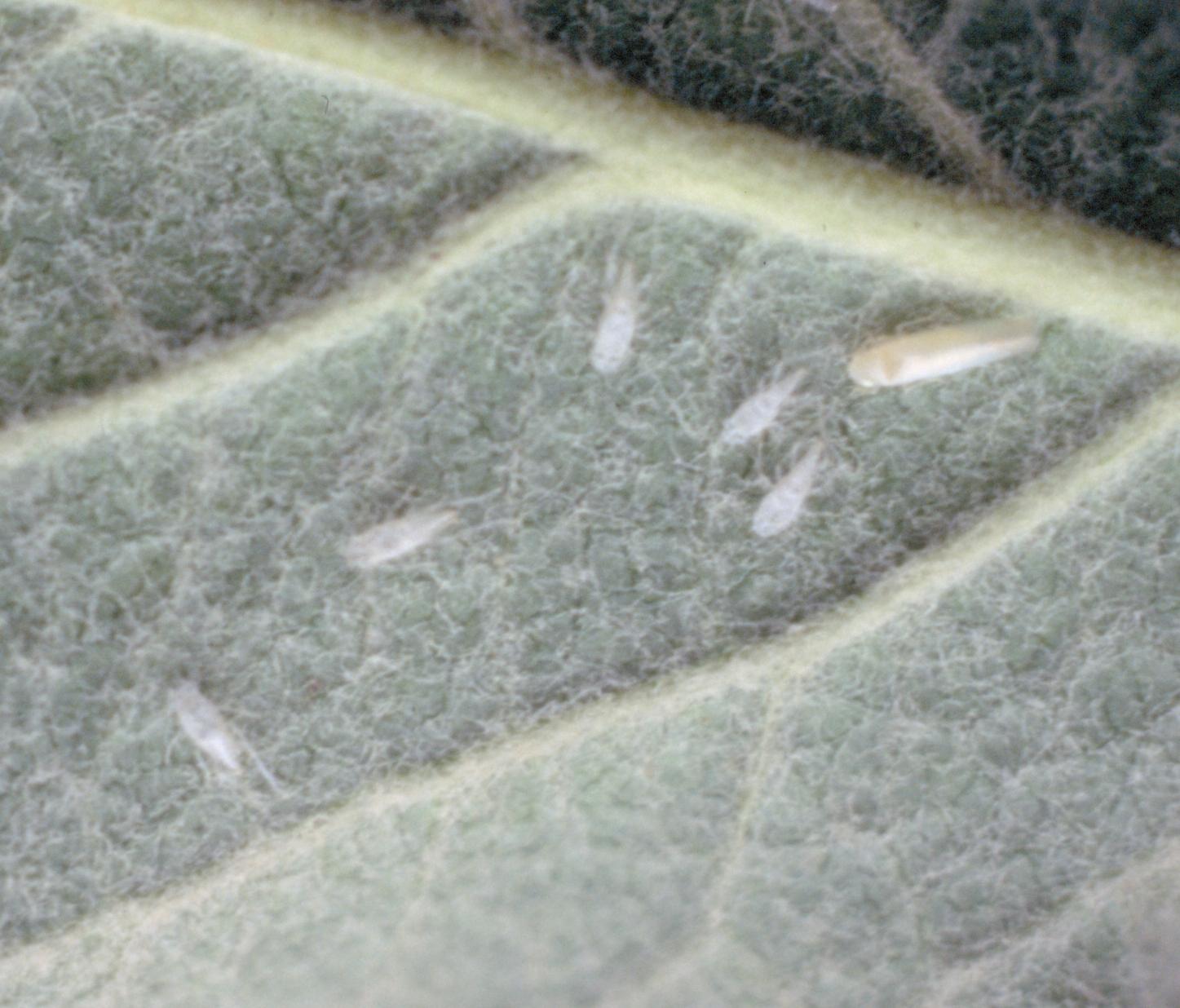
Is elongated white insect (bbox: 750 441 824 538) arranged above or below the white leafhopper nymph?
above

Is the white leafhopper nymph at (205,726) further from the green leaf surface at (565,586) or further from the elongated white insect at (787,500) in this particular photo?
the elongated white insect at (787,500)

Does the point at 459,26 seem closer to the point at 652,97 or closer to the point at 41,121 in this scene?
the point at 652,97

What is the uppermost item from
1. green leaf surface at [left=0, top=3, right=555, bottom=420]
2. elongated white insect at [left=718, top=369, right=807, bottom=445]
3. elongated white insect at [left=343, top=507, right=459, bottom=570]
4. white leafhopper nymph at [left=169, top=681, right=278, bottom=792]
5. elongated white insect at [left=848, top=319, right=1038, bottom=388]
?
green leaf surface at [left=0, top=3, right=555, bottom=420]

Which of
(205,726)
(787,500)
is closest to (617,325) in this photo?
(787,500)

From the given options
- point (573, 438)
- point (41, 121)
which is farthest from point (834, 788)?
point (41, 121)

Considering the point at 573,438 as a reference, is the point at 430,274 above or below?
above

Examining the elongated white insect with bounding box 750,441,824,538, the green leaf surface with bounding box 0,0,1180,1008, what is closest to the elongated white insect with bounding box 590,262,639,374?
the green leaf surface with bounding box 0,0,1180,1008

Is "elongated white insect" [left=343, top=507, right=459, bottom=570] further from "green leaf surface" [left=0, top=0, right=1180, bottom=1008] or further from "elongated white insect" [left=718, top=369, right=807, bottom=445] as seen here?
"elongated white insect" [left=718, top=369, right=807, bottom=445]
